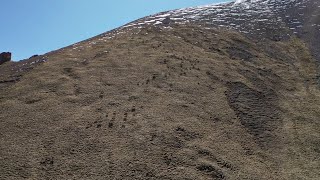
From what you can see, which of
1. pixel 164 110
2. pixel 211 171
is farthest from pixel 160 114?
pixel 211 171

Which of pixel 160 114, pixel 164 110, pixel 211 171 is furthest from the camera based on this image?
pixel 164 110

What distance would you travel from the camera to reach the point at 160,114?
98.5 feet

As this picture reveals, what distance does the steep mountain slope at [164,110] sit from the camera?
23938 millimetres

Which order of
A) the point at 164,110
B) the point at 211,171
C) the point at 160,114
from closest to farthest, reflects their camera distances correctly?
the point at 211,171
the point at 160,114
the point at 164,110

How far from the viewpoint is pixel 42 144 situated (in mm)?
25344

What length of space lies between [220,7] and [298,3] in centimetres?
1424

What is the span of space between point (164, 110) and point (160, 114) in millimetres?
872

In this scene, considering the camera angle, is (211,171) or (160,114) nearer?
(211,171)

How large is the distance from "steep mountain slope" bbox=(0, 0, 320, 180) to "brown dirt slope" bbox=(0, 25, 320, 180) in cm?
10

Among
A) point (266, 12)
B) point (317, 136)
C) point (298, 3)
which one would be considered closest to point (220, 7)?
point (266, 12)

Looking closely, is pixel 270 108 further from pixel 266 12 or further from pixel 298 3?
pixel 298 3

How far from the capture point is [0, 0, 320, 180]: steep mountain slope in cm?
2394

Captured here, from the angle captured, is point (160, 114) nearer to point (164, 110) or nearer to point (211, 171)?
point (164, 110)

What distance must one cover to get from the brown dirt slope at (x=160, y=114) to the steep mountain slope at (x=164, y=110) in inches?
3.8
